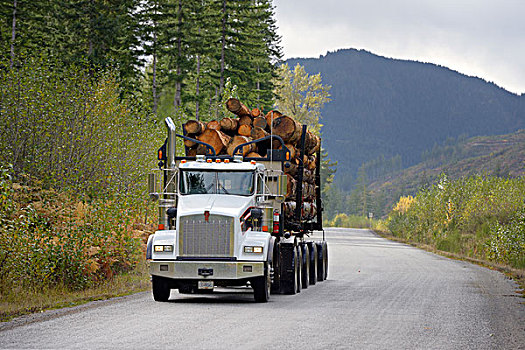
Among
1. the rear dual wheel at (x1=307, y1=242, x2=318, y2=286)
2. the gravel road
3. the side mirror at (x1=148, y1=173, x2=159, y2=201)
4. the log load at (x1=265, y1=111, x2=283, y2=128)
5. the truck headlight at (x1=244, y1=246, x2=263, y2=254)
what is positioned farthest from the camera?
the rear dual wheel at (x1=307, y1=242, x2=318, y2=286)

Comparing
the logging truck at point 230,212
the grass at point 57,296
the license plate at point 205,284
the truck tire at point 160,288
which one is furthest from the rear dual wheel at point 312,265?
the license plate at point 205,284

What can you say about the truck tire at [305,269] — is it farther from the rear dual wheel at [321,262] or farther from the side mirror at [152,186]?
the side mirror at [152,186]

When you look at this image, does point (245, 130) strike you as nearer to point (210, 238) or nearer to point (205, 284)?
point (210, 238)

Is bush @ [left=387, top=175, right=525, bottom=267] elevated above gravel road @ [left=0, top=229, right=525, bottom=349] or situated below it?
above

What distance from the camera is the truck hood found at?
15.1 meters

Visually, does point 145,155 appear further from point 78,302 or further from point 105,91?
point 78,302

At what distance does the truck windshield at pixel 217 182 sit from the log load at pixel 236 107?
9.62ft

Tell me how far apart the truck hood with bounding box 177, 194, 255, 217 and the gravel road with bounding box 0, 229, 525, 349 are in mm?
1837

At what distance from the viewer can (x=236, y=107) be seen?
19.1 meters

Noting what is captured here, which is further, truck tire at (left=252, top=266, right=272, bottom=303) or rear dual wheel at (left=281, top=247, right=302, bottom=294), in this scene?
rear dual wheel at (left=281, top=247, right=302, bottom=294)

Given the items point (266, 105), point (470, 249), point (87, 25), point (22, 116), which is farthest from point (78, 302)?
point (266, 105)

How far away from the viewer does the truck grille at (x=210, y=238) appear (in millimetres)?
14977

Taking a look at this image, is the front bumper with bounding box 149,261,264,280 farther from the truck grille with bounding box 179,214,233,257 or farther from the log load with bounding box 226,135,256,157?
the log load with bounding box 226,135,256,157

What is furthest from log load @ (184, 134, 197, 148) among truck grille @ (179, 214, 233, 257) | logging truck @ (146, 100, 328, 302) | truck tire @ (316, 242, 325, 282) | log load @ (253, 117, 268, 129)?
truck tire @ (316, 242, 325, 282)
